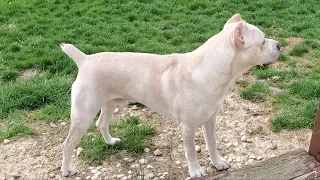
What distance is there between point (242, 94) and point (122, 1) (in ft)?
12.8

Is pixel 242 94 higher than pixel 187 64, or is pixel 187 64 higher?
pixel 187 64

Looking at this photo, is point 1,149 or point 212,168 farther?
point 1,149

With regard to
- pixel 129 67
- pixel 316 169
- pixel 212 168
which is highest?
pixel 129 67

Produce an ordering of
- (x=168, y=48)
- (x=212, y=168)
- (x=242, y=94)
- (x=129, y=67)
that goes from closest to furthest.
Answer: (x=129, y=67), (x=212, y=168), (x=242, y=94), (x=168, y=48)

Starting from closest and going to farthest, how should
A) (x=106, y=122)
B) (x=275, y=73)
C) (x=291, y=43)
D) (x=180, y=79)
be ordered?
(x=180, y=79) → (x=106, y=122) → (x=275, y=73) → (x=291, y=43)

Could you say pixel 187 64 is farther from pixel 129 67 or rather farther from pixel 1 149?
pixel 1 149

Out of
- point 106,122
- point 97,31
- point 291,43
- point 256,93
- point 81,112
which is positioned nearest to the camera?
point 81,112

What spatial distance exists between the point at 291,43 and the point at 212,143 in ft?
10.6

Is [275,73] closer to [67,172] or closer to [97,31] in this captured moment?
[97,31]

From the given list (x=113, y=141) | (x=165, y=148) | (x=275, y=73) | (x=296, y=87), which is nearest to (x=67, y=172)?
(x=113, y=141)

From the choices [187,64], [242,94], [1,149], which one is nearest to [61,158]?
[1,149]

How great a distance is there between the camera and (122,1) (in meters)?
8.74

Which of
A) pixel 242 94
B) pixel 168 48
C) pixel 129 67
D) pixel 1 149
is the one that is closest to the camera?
pixel 129 67

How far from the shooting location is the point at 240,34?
3.49 meters
